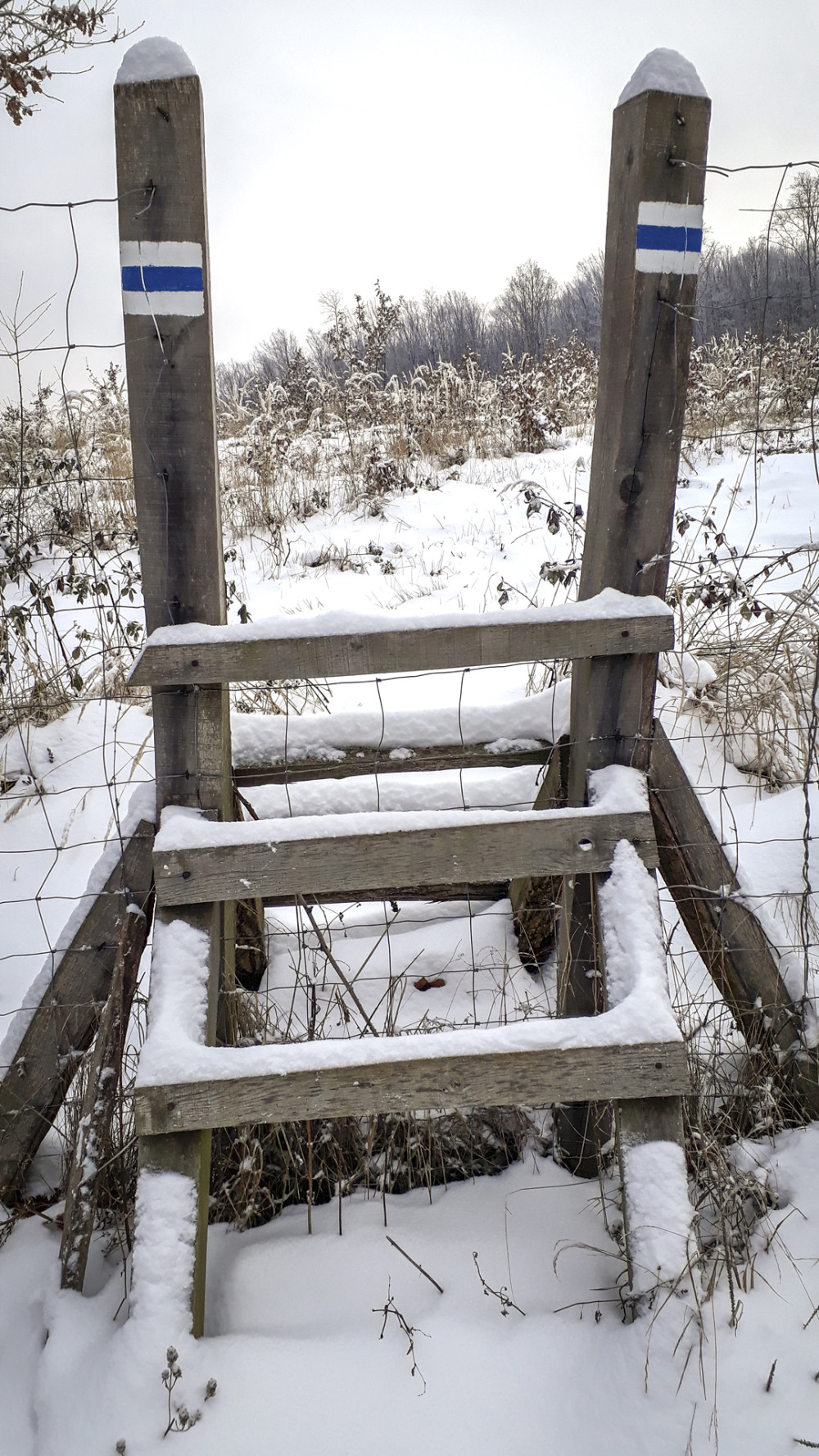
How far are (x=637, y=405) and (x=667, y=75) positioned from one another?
0.67 metres

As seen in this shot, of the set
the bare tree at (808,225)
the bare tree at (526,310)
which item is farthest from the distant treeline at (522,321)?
the bare tree at (808,225)

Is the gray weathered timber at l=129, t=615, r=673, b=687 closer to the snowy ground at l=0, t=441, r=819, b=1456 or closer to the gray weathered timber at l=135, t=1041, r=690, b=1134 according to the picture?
the snowy ground at l=0, t=441, r=819, b=1456

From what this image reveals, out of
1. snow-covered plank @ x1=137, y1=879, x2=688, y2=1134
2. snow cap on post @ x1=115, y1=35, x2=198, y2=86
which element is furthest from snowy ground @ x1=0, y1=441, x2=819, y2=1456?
snow cap on post @ x1=115, y1=35, x2=198, y2=86

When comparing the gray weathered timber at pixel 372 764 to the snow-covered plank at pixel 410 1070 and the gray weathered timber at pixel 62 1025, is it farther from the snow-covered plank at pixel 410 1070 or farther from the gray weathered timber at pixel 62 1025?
the snow-covered plank at pixel 410 1070

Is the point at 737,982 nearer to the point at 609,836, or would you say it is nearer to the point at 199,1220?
the point at 609,836

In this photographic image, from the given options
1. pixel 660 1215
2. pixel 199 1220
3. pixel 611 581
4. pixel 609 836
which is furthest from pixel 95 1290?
pixel 611 581

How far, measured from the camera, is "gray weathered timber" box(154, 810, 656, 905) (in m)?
1.80

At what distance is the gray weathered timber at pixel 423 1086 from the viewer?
163 centimetres

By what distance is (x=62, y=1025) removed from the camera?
206 centimetres

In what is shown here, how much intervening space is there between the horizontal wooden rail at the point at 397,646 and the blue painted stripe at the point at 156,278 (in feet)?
2.42

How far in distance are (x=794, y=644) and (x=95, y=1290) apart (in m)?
4.04

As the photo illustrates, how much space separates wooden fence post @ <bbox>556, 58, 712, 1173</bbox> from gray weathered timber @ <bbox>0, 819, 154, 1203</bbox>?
1.18 metres

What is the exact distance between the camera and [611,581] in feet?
6.64

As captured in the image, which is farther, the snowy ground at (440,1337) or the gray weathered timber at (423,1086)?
the gray weathered timber at (423,1086)
